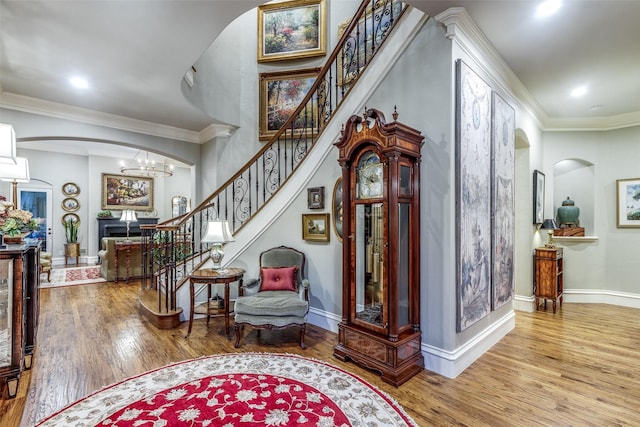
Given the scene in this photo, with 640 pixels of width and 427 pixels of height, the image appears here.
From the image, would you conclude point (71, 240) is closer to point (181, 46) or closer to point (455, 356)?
point (181, 46)

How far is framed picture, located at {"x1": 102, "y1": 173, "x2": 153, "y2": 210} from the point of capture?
9.69 metres

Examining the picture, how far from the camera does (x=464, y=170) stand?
2744 mm

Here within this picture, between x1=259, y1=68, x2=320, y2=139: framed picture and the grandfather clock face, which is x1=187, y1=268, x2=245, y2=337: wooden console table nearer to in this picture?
the grandfather clock face

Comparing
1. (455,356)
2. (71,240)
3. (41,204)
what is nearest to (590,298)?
(455,356)

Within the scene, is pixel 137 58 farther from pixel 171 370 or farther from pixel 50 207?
pixel 50 207

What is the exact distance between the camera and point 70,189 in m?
9.25

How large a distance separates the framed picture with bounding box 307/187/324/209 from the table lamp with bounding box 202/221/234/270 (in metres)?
1.08

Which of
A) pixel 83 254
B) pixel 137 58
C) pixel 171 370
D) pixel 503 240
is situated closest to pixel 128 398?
pixel 171 370

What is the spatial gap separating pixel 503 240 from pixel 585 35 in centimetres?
212

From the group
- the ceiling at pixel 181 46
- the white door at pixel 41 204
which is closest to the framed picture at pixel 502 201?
the ceiling at pixel 181 46

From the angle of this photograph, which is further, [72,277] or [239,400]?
[72,277]

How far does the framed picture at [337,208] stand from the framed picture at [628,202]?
15.8 ft

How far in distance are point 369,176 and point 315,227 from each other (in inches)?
50.6

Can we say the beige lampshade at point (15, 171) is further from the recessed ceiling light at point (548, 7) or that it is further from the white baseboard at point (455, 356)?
the recessed ceiling light at point (548, 7)
